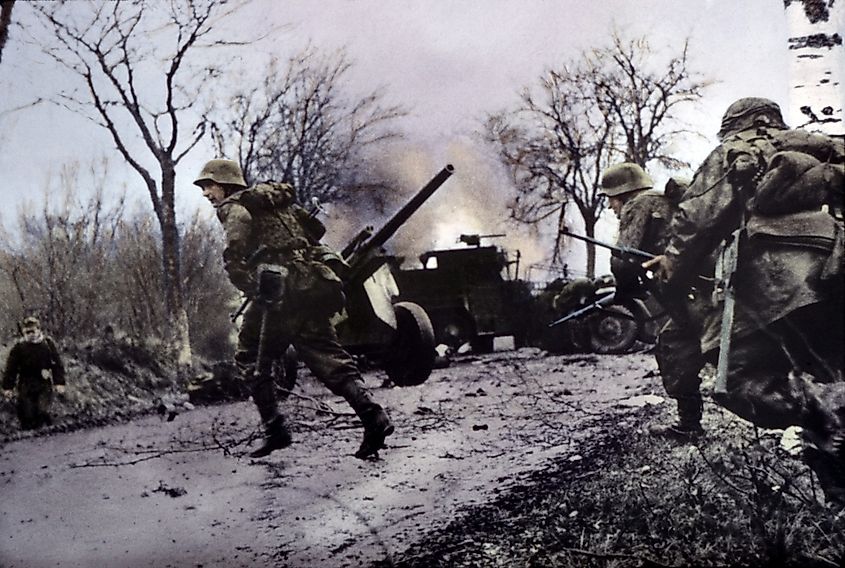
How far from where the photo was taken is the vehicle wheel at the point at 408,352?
3.80 m

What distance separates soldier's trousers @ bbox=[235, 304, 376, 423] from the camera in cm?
372

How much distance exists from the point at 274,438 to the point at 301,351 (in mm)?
456

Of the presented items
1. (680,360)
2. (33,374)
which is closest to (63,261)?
(33,374)

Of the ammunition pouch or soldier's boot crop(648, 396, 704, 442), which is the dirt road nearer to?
soldier's boot crop(648, 396, 704, 442)

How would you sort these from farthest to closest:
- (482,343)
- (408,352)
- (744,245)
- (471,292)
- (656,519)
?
(471,292), (482,343), (408,352), (744,245), (656,519)

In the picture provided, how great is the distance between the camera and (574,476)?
3576 millimetres

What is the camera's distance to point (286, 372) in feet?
12.4

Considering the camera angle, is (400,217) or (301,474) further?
(400,217)

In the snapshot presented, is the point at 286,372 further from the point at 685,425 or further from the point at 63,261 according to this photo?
the point at 685,425

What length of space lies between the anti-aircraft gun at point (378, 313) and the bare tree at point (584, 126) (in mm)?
429

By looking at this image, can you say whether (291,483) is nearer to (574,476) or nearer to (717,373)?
(574,476)

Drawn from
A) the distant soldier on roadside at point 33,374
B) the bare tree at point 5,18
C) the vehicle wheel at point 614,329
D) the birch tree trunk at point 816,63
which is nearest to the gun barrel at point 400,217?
the vehicle wheel at point 614,329

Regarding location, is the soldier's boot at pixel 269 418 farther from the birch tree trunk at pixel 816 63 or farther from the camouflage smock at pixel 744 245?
the birch tree trunk at pixel 816 63

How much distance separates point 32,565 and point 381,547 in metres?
1.81
